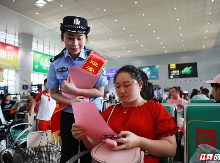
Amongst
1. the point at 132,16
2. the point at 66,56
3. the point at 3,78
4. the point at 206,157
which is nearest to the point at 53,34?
the point at 3,78

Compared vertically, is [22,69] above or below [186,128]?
above

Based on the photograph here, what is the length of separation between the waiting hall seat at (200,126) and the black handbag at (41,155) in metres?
1.52

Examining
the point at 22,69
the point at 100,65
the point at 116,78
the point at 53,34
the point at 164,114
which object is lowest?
the point at 164,114

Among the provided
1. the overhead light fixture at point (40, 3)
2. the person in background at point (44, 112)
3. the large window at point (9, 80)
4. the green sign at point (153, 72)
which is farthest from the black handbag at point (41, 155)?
the green sign at point (153, 72)

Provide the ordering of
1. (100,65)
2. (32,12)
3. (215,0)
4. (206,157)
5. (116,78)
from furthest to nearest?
(32,12) < (215,0) < (100,65) < (116,78) < (206,157)

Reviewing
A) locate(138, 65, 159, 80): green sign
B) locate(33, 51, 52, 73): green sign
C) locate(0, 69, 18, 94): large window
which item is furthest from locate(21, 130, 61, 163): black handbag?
locate(138, 65, 159, 80): green sign

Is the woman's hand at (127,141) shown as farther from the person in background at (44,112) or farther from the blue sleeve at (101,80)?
the person in background at (44,112)

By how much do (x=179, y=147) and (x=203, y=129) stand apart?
0.30 m

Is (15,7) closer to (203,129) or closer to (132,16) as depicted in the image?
(132,16)

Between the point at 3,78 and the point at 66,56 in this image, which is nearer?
the point at 66,56

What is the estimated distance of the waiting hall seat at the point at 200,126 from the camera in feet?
4.41

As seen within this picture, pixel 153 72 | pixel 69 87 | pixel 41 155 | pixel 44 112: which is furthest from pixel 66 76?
pixel 153 72

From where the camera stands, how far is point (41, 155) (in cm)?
208

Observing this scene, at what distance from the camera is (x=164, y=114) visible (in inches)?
42.4
